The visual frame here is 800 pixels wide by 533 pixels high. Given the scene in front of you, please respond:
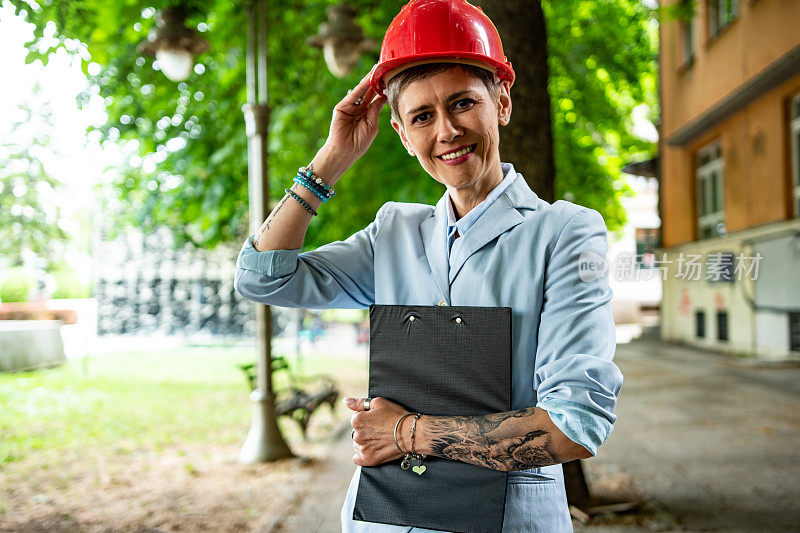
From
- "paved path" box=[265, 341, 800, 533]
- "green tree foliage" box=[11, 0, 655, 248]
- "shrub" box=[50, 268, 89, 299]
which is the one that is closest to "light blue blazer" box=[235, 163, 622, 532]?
"paved path" box=[265, 341, 800, 533]

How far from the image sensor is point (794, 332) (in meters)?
13.3

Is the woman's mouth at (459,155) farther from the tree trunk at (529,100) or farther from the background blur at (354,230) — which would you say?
the tree trunk at (529,100)

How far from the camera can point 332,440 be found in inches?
322

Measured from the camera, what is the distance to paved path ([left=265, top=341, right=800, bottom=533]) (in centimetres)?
485

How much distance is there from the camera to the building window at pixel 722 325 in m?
16.6

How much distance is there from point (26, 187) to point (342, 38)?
32.3 m

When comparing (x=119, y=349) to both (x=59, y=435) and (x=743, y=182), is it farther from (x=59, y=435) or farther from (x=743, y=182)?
(x=743, y=182)

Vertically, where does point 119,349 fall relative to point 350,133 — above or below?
below

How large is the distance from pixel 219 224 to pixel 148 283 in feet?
62.0

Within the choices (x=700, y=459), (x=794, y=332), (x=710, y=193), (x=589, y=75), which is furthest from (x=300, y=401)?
(x=710, y=193)

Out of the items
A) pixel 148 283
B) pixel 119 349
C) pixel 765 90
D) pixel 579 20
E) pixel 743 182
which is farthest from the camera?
pixel 148 283

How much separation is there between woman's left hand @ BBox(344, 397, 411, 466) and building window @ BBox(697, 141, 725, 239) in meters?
17.2

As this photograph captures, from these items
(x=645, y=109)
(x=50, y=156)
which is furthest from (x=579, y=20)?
(x=50, y=156)

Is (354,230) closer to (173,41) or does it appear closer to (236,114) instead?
(236,114)
